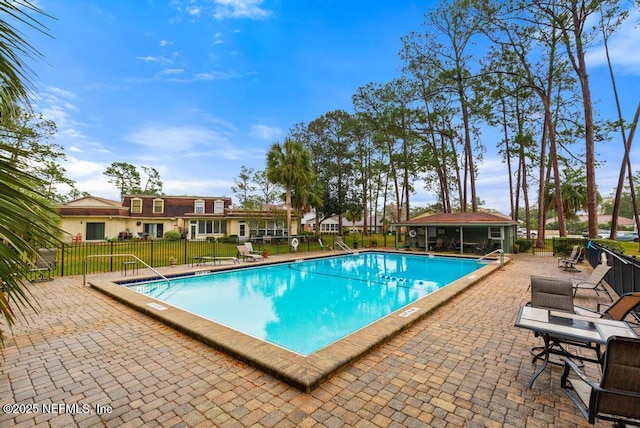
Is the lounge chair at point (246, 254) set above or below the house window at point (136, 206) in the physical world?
below

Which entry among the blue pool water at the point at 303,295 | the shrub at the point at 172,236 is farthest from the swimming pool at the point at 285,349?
the shrub at the point at 172,236

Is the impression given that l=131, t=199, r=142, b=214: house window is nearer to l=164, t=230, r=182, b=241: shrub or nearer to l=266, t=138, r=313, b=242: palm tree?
l=164, t=230, r=182, b=241: shrub

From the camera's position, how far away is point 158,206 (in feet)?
89.4

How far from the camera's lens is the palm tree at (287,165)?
18.7 metres

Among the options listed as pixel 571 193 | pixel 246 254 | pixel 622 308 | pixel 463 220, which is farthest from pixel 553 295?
pixel 571 193

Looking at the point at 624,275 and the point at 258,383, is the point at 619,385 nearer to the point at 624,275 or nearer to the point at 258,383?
the point at 258,383

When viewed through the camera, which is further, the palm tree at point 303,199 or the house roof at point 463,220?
the palm tree at point 303,199

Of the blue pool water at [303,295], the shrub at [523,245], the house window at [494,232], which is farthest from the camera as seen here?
the shrub at [523,245]

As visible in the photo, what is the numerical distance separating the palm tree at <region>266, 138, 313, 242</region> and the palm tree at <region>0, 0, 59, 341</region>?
17.1m

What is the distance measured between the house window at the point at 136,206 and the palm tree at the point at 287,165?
51.6 feet

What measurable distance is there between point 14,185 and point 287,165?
57.6 ft

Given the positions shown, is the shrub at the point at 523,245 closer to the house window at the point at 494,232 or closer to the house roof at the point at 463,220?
the house roof at the point at 463,220

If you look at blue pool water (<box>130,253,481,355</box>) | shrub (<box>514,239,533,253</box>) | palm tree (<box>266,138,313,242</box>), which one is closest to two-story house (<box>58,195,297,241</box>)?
palm tree (<box>266,138,313,242</box>)

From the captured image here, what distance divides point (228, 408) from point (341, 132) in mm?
26991
